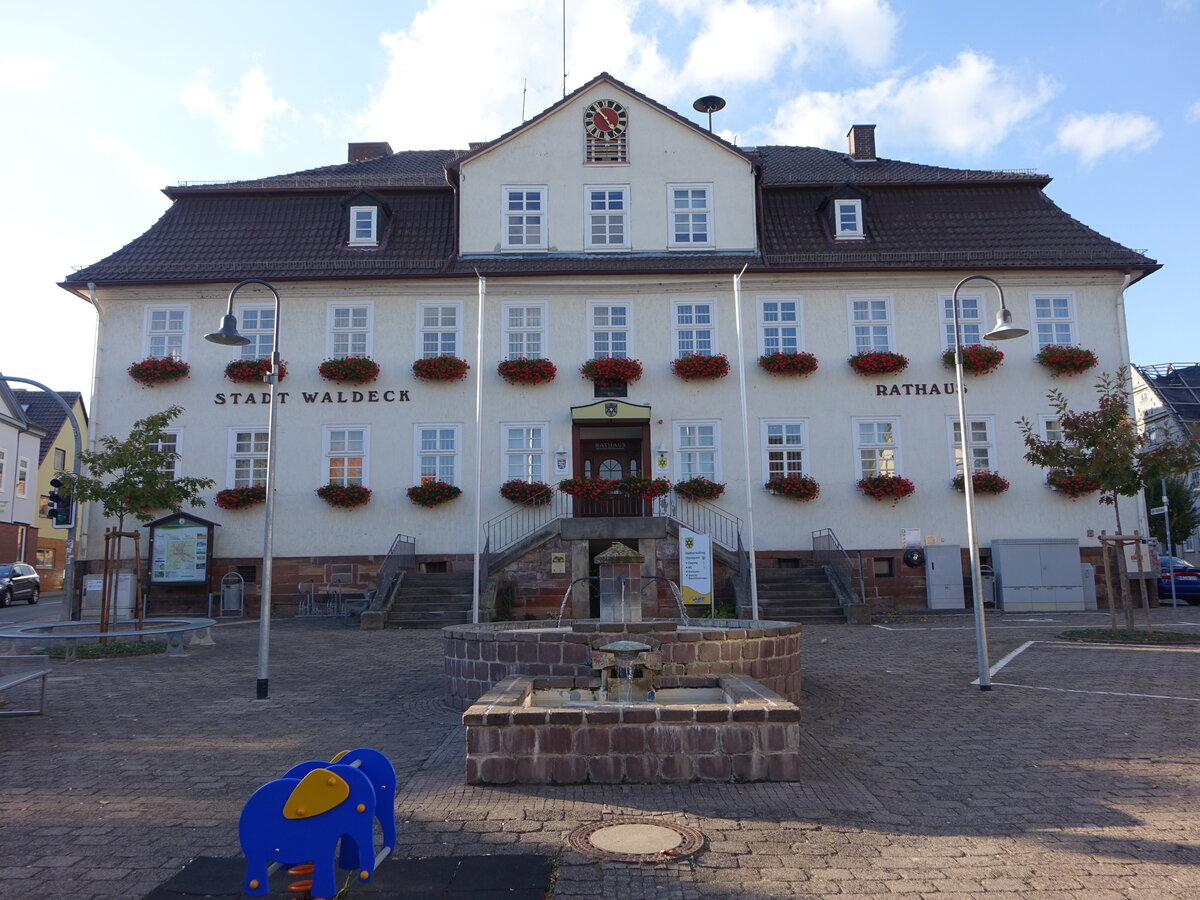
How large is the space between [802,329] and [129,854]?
20852 mm

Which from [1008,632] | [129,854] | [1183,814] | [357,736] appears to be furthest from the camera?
[1008,632]

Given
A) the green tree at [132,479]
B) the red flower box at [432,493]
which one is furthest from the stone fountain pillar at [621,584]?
the red flower box at [432,493]

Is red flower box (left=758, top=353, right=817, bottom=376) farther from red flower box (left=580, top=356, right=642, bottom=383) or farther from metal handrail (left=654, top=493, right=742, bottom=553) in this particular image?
metal handrail (left=654, top=493, right=742, bottom=553)

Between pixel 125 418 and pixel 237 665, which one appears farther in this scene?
pixel 125 418

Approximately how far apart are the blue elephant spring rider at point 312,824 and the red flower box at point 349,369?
1964 cm

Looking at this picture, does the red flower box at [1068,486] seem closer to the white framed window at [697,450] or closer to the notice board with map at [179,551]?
the white framed window at [697,450]

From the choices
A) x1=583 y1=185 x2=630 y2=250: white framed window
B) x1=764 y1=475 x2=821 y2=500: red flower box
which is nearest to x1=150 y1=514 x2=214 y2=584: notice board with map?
x1=583 y1=185 x2=630 y2=250: white framed window

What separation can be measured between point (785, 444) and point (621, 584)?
14.1 meters

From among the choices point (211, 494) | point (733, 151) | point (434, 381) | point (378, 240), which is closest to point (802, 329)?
point (733, 151)

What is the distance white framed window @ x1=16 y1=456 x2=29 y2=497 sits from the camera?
1729 inches

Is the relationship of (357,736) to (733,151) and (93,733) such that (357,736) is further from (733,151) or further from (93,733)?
(733,151)

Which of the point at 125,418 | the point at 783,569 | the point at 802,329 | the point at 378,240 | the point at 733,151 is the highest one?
the point at 733,151

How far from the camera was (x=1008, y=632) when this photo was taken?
17.2 metres

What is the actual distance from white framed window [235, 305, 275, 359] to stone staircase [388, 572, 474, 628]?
7.01 metres
